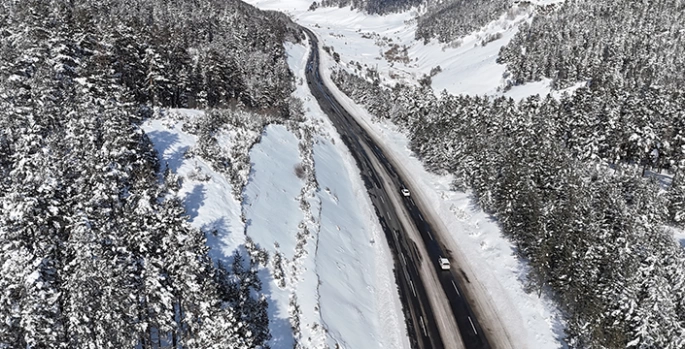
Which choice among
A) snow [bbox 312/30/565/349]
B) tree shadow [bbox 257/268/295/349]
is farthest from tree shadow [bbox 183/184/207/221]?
snow [bbox 312/30/565/349]

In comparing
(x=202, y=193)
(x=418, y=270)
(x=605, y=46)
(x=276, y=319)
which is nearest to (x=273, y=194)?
(x=202, y=193)

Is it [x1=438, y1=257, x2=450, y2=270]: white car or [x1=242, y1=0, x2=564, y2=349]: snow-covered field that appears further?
[x1=438, y1=257, x2=450, y2=270]: white car

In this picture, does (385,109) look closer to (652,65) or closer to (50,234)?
(652,65)

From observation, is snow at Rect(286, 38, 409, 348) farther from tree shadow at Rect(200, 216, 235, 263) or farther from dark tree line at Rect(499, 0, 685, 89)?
dark tree line at Rect(499, 0, 685, 89)

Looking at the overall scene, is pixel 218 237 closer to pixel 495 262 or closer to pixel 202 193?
pixel 202 193

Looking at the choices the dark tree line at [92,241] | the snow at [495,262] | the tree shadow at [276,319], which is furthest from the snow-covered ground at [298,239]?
the snow at [495,262]

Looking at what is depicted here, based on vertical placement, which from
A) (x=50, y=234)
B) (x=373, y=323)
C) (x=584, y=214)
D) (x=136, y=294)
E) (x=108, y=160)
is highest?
(x=108, y=160)

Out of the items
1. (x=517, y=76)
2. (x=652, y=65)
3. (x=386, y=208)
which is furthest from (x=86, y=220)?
(x=652, y=65)
